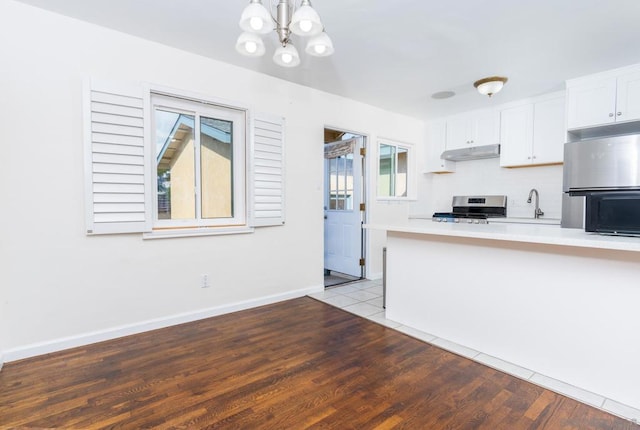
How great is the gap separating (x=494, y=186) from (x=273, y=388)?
13.7 ft

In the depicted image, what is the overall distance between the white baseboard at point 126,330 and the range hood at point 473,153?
312 centimetres

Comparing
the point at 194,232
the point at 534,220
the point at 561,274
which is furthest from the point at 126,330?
the point at 534,220

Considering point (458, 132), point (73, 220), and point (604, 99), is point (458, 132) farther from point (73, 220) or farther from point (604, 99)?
point (73, 220)

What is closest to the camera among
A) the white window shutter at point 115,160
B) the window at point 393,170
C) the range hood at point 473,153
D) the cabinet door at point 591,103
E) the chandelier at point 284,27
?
the chandelier at point 284,27

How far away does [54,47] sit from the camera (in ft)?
7.70

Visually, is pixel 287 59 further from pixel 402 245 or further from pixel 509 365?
pixel 509 365

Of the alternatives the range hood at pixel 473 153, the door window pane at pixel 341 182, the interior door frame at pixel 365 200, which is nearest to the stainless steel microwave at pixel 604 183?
the range hood at pixel 473 153

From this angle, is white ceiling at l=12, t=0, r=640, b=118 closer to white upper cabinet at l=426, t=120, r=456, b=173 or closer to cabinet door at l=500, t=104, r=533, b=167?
cabinet door at l=500, t=104, r=533, b=167

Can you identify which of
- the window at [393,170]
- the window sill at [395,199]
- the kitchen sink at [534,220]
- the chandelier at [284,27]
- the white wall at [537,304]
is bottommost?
the white wall at [537,304]

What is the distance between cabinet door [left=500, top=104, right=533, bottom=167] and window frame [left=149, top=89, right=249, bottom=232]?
336 centimetres

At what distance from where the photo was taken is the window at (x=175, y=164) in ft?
8.21

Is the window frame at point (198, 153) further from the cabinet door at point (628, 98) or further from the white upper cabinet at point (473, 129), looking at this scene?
the cabinet door at point (628, 98)

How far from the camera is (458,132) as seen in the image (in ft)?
15.9

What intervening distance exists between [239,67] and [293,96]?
667 millimetres
